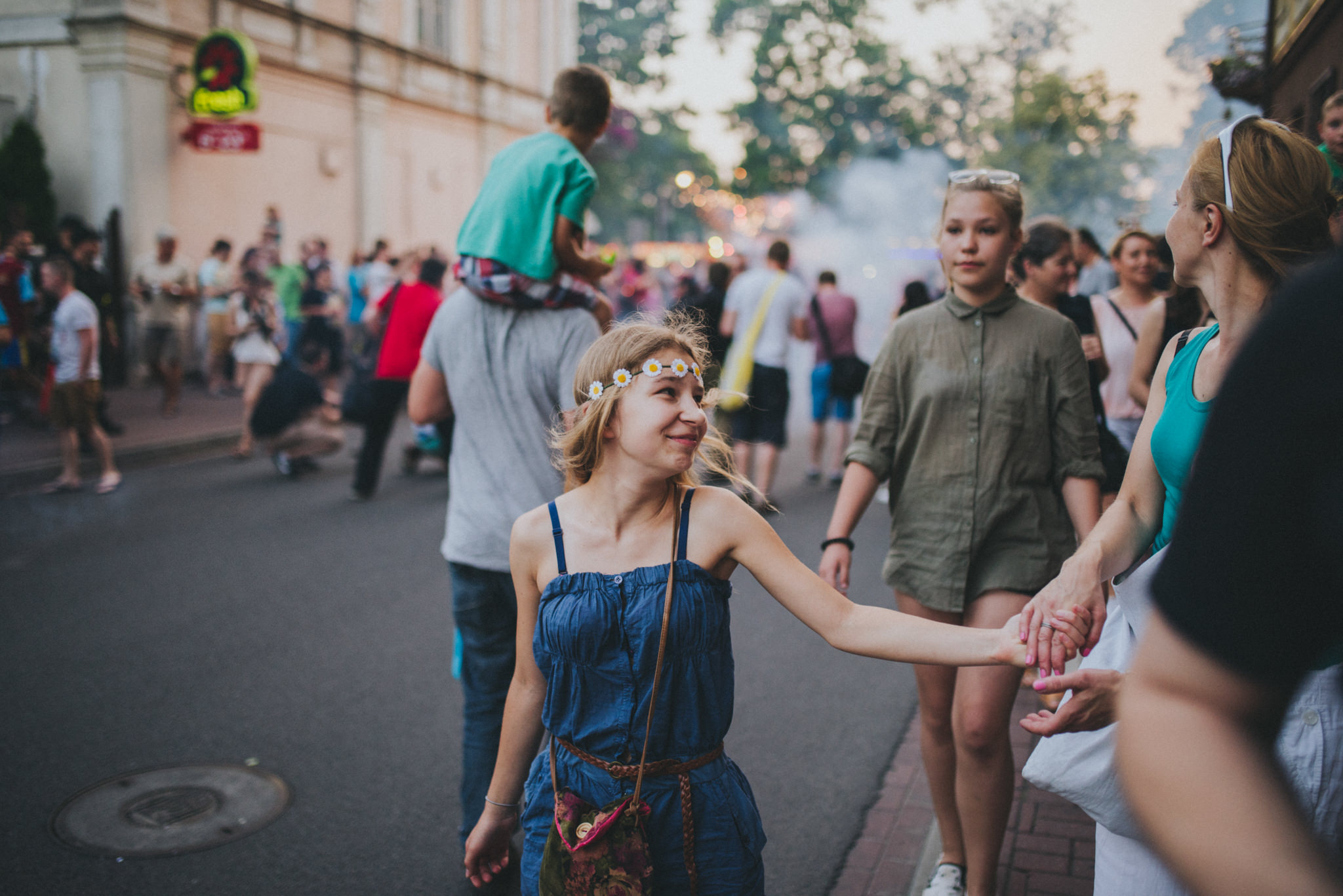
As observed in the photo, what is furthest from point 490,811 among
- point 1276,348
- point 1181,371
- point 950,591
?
point 1276,348

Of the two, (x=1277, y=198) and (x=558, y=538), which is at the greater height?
(x=1277, y=198)

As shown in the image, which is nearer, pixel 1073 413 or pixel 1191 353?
pixel 1191 353

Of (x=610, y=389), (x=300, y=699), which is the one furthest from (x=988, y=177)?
(x=300, y=699)

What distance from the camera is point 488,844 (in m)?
2.40

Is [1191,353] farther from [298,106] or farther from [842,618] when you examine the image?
[298,106]

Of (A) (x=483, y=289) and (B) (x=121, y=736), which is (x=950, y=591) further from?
(B) (x=121, y=736)

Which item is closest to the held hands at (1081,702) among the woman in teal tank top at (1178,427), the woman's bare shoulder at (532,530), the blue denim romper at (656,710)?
the woman in teal tank top at (1178,427)

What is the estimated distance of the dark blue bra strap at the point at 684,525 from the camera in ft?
7.36

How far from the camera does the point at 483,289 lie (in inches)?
127

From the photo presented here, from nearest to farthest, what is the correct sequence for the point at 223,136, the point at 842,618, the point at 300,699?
1. the point at 842,618
2. the point at 300,699
3. the point at 223,136

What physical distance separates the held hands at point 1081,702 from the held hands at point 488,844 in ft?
4.03

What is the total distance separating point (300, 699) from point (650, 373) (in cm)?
338

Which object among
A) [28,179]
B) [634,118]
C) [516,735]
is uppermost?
[634,118]

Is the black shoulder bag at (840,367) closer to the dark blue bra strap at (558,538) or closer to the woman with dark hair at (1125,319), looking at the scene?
the woman with dark hair at (1125,319)
